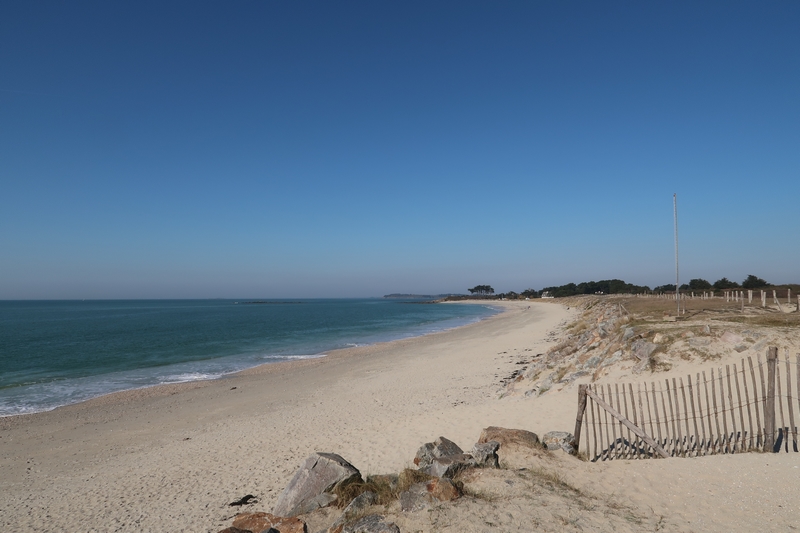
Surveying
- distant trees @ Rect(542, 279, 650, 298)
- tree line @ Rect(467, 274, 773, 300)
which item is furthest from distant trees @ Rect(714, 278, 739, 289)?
distant trees @ Rect(542, 279, 650, 298)

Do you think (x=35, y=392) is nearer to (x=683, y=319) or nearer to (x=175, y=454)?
(x=175, y=454)

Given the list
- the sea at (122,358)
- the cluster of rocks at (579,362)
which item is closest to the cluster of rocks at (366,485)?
the cluster of rocks at (579,362)

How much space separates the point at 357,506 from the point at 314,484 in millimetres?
1169

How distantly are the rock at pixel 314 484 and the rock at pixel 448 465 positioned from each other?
1.33m

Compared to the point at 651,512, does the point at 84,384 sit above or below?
below

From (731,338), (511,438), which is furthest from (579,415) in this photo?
(731,338)

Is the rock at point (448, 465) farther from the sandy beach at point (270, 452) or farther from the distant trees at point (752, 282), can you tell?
the distant trees at point (752, 282)

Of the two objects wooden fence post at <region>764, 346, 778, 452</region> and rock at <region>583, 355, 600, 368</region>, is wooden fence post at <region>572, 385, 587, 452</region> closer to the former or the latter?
wooden fence post at <region>764, 346, 778, 452</region>

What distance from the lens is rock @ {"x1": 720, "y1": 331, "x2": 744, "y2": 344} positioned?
13.0 meters

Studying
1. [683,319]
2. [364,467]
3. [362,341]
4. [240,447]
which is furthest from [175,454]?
[362,341]

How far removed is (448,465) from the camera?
280 inches

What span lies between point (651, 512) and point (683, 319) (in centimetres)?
1676

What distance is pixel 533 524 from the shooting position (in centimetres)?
545

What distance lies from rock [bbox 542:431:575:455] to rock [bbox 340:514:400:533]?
4.34 metres
